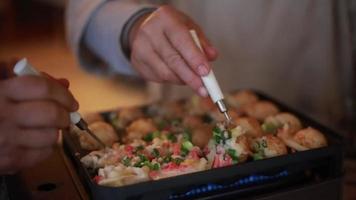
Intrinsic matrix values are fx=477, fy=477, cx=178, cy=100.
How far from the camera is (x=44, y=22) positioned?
153 inches

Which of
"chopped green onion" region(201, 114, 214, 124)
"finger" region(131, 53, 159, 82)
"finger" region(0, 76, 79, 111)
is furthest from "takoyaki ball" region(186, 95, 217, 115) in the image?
"finger" region(0, 76, 79, 111)

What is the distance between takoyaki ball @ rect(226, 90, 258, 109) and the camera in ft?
3.04

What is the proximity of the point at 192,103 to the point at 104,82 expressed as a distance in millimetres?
1523

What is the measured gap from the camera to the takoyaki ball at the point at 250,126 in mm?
782

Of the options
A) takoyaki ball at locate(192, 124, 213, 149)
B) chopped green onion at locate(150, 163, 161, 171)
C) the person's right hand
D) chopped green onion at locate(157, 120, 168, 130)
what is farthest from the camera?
chopped green onion at locate(157, 120, 168, 130)

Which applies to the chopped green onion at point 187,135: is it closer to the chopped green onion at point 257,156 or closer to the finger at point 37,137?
the chopped green onion at point 257,156

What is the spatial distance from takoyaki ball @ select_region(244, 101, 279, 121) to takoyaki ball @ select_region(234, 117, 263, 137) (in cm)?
6

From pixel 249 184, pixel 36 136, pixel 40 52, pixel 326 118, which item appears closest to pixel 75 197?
pixel 36 136

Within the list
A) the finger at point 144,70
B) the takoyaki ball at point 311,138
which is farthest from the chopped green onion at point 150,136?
the takoyaki ball at point 311,138

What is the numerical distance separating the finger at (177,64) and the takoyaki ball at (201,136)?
82mm

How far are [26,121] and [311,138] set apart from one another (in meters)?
0.42

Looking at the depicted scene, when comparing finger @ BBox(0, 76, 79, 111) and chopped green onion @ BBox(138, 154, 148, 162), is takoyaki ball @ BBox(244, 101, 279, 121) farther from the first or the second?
finger @ BBox(0, 76, 79, 111)

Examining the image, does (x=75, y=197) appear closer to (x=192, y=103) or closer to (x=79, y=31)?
(x=192, y=103)

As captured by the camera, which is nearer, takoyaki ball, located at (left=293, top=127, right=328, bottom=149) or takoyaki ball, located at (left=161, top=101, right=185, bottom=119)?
takoyaki ball, located at (left=293, top=127, right=328, bottom=149)
